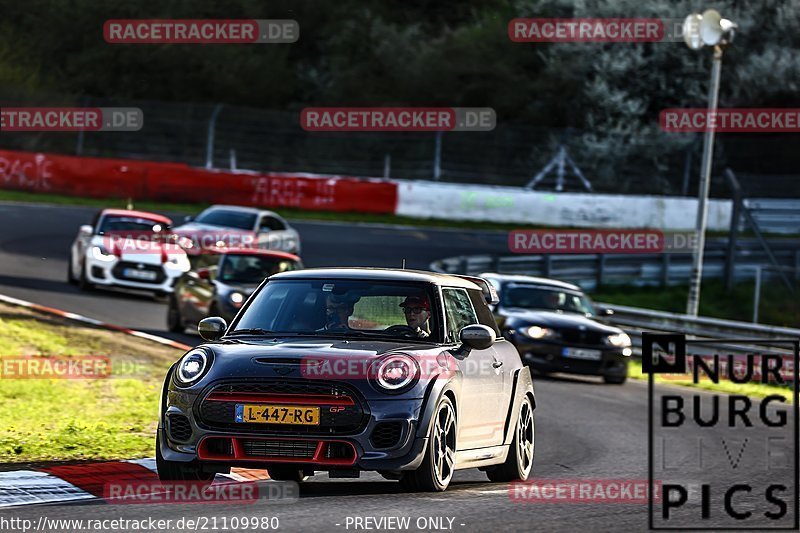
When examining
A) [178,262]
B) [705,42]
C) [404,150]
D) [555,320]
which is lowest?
[555,320]

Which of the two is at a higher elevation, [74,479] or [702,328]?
[702,328]

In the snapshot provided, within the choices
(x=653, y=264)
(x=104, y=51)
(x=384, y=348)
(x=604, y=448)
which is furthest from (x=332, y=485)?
(x=104, y=51)

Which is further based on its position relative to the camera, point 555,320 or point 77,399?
point 555,320

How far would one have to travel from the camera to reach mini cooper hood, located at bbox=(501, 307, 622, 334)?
19.6 meters

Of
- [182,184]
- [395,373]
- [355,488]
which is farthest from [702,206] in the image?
[395,373]

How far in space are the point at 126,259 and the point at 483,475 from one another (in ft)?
47.6

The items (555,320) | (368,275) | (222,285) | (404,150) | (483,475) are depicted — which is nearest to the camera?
(368,275)

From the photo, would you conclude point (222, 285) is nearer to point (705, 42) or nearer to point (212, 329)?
point (705, 42)

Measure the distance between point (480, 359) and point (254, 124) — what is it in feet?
110

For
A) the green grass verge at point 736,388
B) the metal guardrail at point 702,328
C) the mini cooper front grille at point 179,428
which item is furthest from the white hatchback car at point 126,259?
the mini cooper front grille at point 179,428

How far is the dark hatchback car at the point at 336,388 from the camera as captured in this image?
8.43m

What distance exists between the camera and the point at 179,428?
8656 mm

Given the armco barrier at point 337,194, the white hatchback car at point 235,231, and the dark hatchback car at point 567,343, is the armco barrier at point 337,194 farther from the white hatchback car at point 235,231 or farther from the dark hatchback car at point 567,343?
the dark hatchback car at point 567,343

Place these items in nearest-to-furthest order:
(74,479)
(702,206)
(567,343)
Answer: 1. (74,479)
2. (567,343)
3. (702,206)
